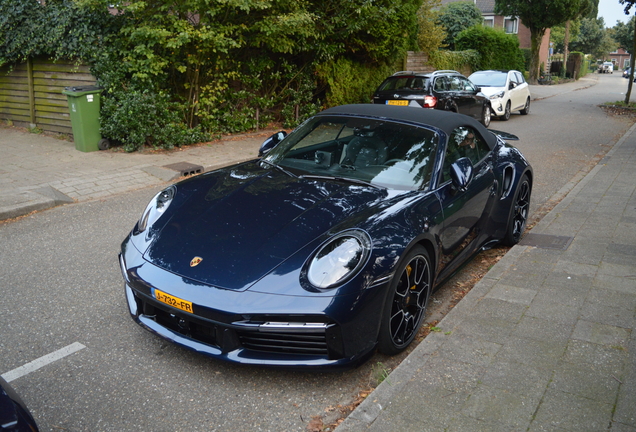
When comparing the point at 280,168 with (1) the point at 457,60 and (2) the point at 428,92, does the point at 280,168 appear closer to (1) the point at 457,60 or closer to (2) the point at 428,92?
(2) the point at 428,92

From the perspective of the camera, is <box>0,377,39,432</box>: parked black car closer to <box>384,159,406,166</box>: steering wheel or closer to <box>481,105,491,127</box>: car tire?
<box>384,159,406,166</box>: steering wheel

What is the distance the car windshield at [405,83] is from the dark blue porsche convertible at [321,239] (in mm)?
9139

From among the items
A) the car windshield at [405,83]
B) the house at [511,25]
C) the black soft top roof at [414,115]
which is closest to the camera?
the black soft top roof at [414,115]

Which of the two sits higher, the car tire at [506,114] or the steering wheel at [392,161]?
the steering wheel at [392,161]

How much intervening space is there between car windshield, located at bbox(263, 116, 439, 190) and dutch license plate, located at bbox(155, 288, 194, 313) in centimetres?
148

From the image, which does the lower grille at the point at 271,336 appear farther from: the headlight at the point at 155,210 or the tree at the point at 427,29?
the tree at the point at 427,29

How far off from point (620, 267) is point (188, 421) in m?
3.79

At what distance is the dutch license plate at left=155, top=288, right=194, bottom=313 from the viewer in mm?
3049

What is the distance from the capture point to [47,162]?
942 centimetres

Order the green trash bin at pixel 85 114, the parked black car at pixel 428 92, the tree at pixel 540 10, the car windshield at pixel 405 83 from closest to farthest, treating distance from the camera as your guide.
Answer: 1. the green trash bin at pixel 85 114
2. the parked black car at pixel 428 92
3. the car windshield at pixel 405 83
4. the tree at pixel 540 10

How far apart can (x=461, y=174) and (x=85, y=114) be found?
26.1 feet

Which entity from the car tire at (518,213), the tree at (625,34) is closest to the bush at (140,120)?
the car tire at (518,213)

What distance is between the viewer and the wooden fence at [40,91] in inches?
433

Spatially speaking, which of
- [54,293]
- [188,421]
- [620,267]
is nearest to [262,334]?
[188,421]
